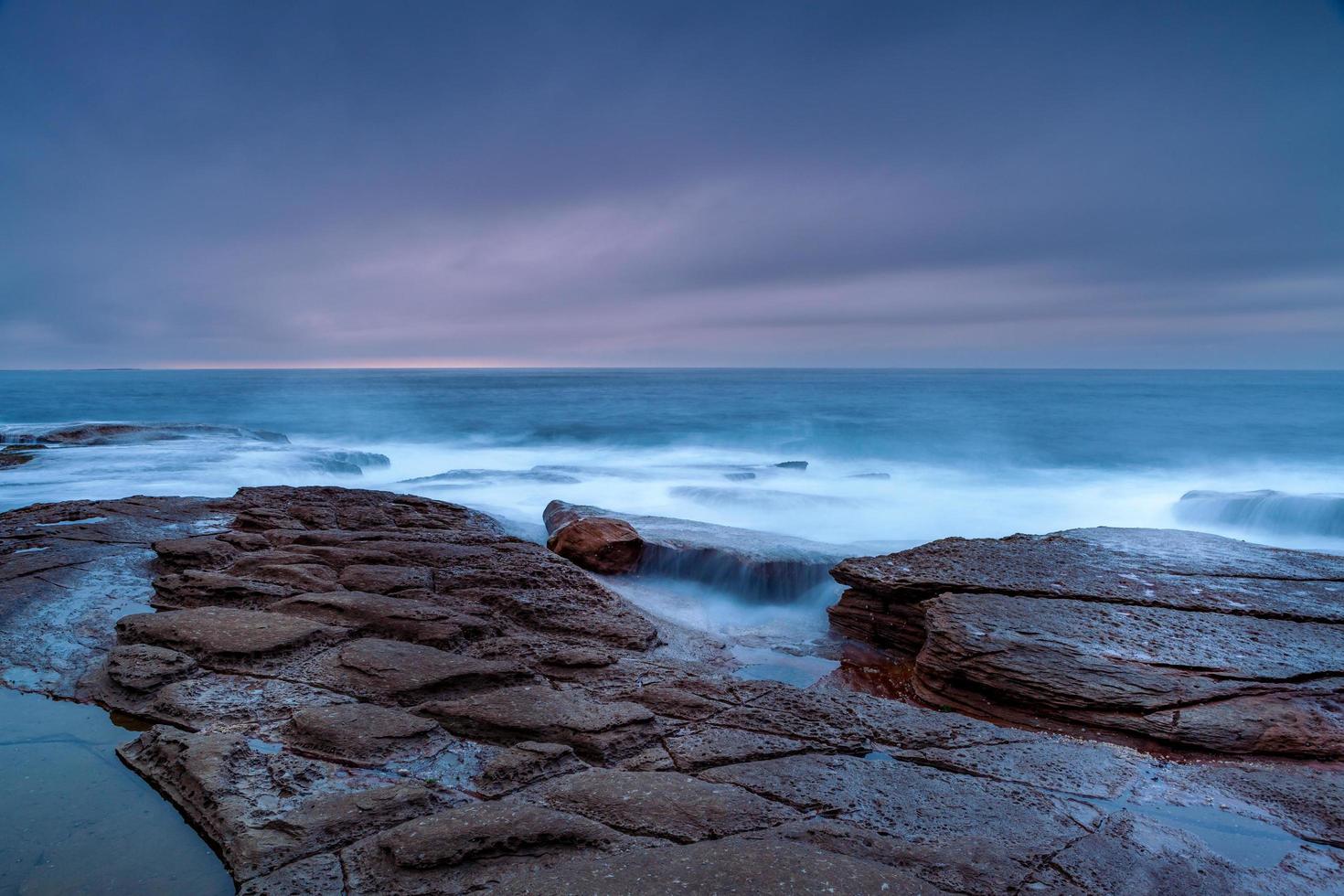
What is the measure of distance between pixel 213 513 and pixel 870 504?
11.6 metres

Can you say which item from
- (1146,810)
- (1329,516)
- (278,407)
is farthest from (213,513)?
(278,407)

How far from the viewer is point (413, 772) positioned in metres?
3.09

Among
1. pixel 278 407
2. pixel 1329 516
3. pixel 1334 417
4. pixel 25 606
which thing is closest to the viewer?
pixel 25 606

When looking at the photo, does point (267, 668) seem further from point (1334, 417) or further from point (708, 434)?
point (1334, 417)

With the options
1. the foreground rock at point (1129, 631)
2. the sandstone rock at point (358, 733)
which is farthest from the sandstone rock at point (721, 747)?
the foreground rock at point (1129, 631)

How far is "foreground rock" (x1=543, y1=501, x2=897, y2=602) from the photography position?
7973 mm

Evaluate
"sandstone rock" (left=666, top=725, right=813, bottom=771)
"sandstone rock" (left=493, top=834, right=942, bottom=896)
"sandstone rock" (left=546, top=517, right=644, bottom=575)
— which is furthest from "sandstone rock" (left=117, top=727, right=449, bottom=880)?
"sandstone rock" (left=546, top=517, right=644, bottom=575)

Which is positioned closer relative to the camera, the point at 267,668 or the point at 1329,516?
the point at 267,668

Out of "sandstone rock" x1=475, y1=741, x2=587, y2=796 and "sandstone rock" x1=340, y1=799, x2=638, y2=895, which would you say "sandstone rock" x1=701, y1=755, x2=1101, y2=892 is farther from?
"sandstone rock" x1=340, y1=799, x2=638, y2=895

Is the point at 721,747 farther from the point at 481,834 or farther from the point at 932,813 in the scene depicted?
the point at 481,834

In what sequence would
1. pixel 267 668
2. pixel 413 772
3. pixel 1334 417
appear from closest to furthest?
pixel 413 772, pixel 267 668, pixel 1334 417

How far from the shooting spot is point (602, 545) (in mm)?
7992

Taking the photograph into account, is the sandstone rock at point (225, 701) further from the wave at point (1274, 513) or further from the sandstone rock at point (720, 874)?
the wave at point (1274, 513)

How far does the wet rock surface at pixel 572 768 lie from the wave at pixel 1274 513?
9.56m
